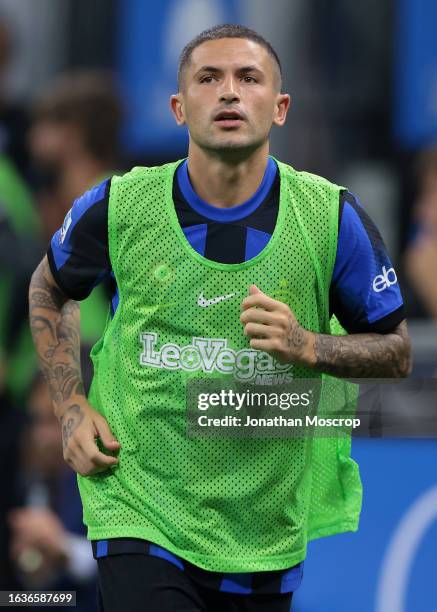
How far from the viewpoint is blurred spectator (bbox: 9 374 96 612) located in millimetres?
6535

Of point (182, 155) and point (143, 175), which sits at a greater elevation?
point (182, 155)

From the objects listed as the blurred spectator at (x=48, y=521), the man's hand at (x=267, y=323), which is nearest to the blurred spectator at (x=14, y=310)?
the blurred spectator at (x=48, y=521)

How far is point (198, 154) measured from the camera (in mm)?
4492

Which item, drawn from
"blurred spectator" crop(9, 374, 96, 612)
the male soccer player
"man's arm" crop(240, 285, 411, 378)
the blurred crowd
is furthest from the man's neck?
"blurred spectator" crop(9, 374, 96, 612)

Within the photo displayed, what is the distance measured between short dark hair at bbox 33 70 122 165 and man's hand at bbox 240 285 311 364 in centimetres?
322

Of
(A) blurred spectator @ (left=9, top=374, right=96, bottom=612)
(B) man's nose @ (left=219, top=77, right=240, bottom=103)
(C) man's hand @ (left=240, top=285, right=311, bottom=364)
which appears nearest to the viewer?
(C) man's hand @ (left=240, top=285, right=311, bottom=364)

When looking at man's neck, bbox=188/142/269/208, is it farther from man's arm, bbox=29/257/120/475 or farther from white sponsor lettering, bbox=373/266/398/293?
man's arm, bbox=29/257/120/475

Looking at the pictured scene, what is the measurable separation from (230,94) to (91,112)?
9.99ft

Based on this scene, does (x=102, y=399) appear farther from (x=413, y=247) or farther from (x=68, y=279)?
(x=413, y=247)

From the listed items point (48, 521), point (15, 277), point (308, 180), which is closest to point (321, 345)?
point (308, 180)

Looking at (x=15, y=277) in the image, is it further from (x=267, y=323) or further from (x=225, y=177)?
(x=267, y=323)

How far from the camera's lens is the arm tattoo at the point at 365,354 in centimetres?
438

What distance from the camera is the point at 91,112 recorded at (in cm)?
731

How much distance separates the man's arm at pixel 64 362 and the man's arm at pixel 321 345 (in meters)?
0.61
